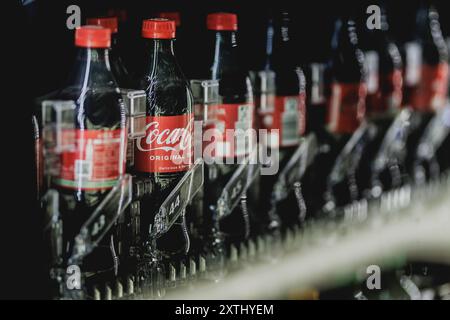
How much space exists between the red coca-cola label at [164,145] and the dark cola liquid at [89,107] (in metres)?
0.09

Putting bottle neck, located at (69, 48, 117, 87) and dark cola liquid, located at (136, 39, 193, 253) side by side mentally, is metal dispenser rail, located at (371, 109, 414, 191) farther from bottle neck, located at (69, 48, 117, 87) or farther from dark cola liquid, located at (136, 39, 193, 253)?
bottle neck, located at (69, 48, 117, 87)

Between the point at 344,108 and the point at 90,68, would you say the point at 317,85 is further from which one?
the point at 90,68

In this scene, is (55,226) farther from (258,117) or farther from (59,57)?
(258,117)

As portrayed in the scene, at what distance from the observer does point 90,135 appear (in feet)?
5.24

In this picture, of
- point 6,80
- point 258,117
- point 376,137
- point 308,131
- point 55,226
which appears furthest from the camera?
point 376,137

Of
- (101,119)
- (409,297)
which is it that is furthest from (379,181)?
(101,119)

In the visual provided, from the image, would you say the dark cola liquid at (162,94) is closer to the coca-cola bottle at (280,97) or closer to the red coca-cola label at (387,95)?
the coca-cola bottle at (280,97)

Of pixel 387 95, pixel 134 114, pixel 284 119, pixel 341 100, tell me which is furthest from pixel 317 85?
pixel 134 114

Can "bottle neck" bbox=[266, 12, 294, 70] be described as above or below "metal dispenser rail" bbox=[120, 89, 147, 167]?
above

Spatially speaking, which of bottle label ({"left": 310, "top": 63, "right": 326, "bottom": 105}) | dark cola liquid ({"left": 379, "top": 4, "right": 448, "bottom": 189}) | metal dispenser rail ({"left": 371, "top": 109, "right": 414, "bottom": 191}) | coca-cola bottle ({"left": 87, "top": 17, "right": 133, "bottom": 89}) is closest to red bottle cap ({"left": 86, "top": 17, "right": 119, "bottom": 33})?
coca-cola bottle ({"left": 87, "top": 17, "right": 133, "bottom": 89})

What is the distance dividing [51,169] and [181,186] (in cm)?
30

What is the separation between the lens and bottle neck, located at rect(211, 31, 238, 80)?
2049 millimetres

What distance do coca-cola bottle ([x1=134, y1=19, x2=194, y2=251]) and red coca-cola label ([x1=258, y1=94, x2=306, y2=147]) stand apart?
35 centimetres

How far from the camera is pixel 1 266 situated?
151cm
